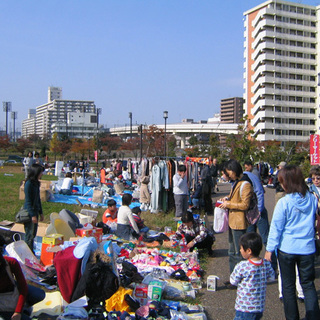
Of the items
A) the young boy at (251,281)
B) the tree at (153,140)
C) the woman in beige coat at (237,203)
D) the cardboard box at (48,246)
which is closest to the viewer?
the young boy at (251,281)

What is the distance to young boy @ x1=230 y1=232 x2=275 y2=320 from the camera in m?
3.45

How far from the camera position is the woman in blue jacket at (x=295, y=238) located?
3670 millimetres

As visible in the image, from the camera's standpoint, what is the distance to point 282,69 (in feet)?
201

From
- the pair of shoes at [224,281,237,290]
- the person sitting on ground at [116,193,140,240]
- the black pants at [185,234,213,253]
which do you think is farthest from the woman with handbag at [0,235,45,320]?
the person sitting on ground at [116,193,140,240]

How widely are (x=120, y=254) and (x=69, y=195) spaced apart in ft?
27.4

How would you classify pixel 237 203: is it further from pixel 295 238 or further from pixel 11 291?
pixel 11 291

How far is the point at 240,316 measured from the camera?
349 centimetres

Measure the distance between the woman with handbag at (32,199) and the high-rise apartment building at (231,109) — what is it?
5034 inches

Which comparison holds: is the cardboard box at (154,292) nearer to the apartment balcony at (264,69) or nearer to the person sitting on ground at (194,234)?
the person sitting on ground at (194,234)

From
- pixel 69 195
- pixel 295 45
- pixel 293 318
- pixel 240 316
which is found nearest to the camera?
pixel 240 316

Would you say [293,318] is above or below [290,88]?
below

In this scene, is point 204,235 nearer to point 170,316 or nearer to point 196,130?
point 170,316

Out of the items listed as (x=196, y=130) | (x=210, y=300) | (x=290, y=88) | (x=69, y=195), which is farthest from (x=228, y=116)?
(x=210, y=300)

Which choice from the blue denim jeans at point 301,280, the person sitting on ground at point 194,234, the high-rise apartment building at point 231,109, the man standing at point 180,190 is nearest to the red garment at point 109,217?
the man standing at point 180,190
